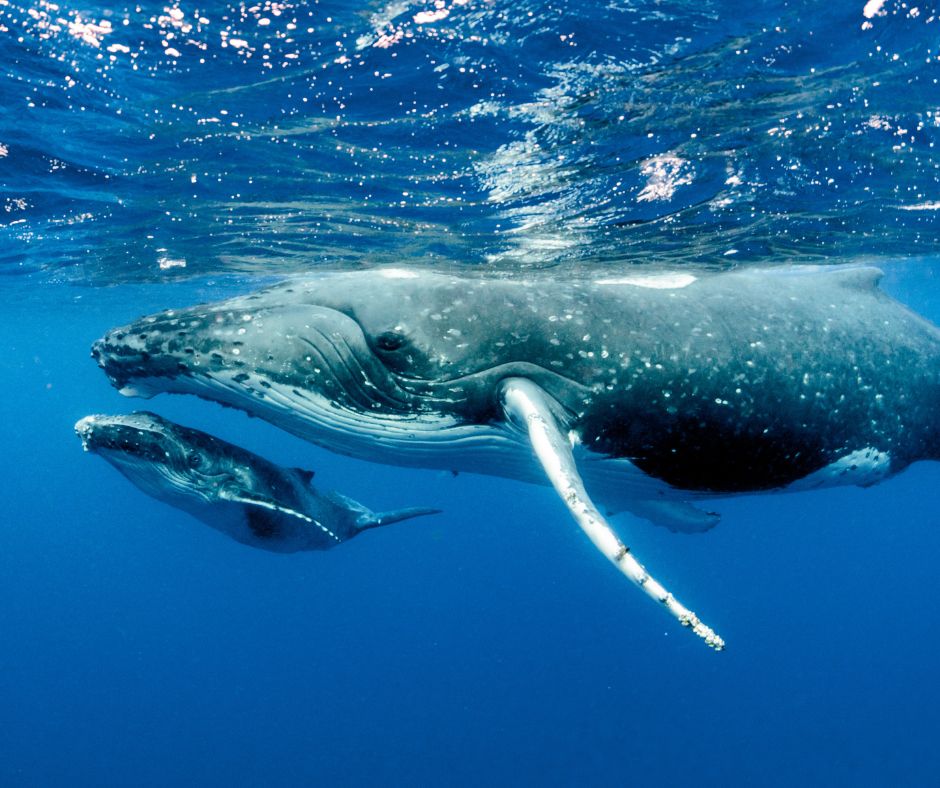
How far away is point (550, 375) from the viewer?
579cm

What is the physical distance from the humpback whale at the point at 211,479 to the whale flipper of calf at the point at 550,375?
39cm

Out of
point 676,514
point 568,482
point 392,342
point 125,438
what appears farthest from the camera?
point 676,514

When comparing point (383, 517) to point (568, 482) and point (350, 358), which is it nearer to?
point (350, 358)

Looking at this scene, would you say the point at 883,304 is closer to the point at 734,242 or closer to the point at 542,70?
the point at 542,70

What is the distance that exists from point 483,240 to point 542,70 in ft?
25.9

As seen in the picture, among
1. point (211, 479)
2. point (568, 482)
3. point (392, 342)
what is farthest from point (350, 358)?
point (568, 482)

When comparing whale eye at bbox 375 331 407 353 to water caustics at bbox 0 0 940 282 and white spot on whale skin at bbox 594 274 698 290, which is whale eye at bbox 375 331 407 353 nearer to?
white spot on whale skin at bbox 594 274 698 290

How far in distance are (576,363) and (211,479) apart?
301 centimetres

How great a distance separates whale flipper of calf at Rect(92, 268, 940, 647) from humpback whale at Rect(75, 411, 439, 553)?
1.27 feet

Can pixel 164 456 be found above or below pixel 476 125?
below

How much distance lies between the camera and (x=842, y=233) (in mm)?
16875

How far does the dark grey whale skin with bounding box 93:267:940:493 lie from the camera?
17.5 feet

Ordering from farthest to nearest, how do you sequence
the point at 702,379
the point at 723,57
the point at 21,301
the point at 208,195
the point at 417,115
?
the point at 21,301
the point at 208,195
the point at 417,115
the point at 723,57
the point at 702,379

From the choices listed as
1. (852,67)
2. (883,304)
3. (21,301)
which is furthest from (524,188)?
(21,301)
